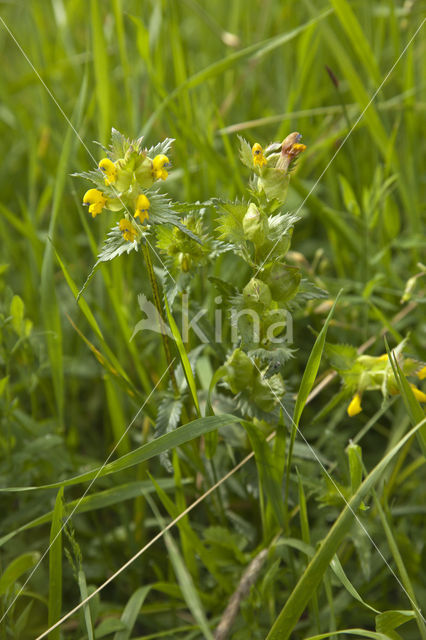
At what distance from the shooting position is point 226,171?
1.22 metres

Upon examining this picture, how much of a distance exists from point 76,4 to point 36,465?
146cm

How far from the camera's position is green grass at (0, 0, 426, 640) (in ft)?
2.76

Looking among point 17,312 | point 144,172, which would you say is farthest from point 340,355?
point 17,312

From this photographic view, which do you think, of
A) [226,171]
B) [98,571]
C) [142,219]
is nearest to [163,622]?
→ [98,571]

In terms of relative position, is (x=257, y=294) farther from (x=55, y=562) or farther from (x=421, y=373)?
(x=55, y=562)

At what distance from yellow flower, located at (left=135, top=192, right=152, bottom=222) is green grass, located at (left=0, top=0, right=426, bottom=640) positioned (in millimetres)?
171

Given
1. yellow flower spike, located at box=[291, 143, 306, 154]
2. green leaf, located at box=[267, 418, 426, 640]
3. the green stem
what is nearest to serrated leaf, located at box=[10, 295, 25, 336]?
the green stem

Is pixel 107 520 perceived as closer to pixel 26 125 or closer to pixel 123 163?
pixel 123 163

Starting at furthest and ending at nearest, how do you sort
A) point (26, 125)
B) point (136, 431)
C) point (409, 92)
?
point (26, 125) → point (409, 92) → point (136, 431)

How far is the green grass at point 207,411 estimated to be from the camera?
2.76ft

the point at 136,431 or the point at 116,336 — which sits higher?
the point at 116,336

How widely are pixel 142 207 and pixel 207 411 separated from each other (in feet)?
0.99

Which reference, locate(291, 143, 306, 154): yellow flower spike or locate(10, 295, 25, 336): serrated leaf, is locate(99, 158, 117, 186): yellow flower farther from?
locate(10, 295, 25, 336): serrated leaf

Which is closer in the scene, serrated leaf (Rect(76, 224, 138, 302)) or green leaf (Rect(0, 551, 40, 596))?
serrated leaf (Rect(76, 224, 138, 302))
